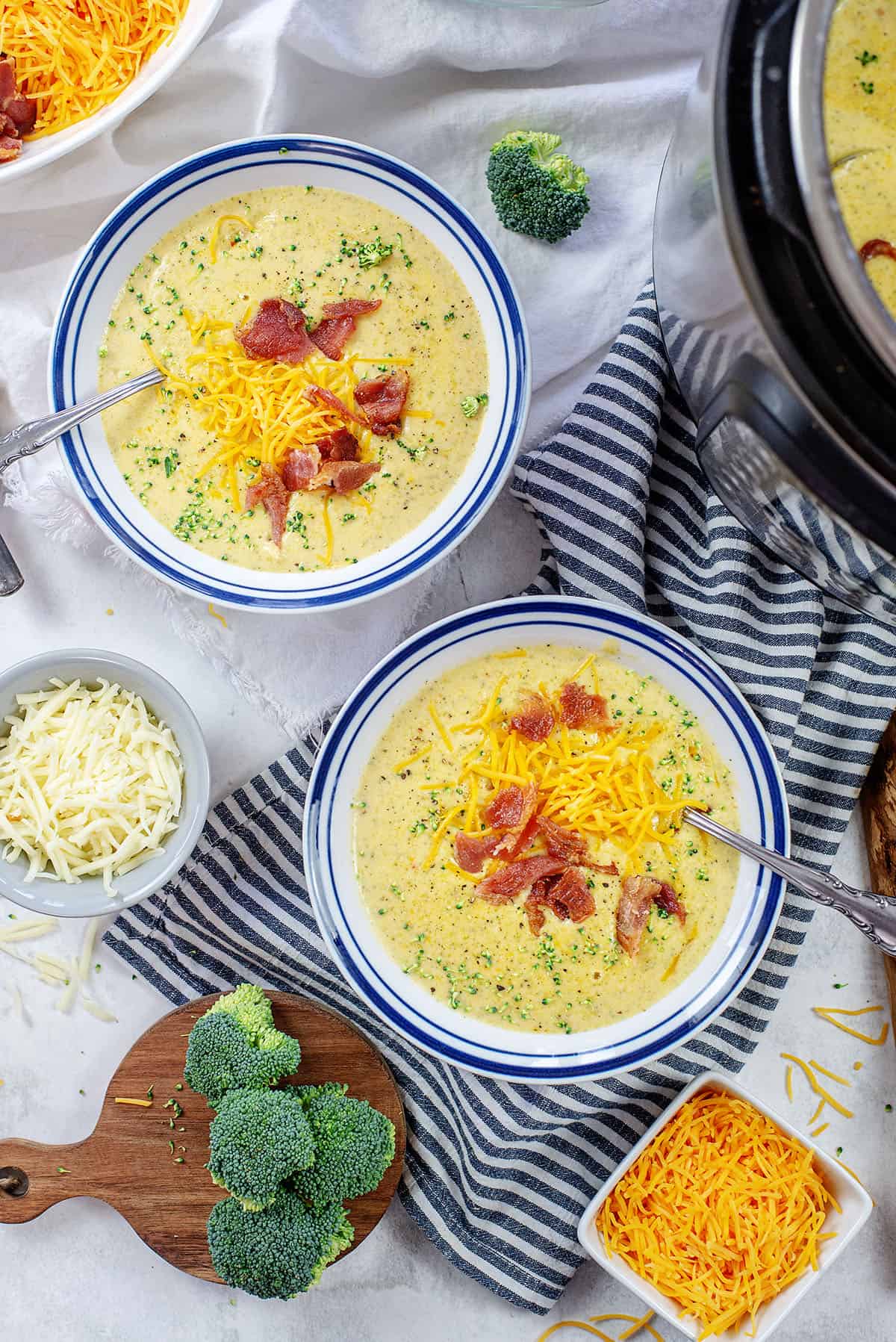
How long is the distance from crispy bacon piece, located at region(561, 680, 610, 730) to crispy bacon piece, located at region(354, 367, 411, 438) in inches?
27.8

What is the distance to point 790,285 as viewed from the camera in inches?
63.1

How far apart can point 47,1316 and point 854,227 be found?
311 centimetres

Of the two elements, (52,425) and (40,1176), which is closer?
(52,425)

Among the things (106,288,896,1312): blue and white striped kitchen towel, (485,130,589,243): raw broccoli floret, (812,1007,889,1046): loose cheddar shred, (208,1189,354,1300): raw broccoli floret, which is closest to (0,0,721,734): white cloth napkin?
(485,130,589,243): raw broccoli floret

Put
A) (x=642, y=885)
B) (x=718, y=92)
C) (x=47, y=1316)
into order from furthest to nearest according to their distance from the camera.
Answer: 1. (x=47, y=1316)
2. (x=642, y=885)
3. (x=718, y=92)

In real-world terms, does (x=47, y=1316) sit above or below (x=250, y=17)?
below

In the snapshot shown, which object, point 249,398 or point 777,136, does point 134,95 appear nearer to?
point 249,398

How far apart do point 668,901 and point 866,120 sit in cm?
161

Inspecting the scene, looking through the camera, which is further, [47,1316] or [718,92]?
[47,1316]

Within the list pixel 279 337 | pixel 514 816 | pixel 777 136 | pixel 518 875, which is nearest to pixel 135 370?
pixel 279 337

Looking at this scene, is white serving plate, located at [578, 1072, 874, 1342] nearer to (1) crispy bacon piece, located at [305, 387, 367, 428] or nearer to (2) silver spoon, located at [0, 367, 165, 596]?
(1) crispy bacon piece, located at [305, 387, 367, 428]

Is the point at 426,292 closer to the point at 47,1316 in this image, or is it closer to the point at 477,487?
the point at 477,487

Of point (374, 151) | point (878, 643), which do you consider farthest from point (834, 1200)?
point (374, 151)

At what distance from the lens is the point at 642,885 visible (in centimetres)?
267
